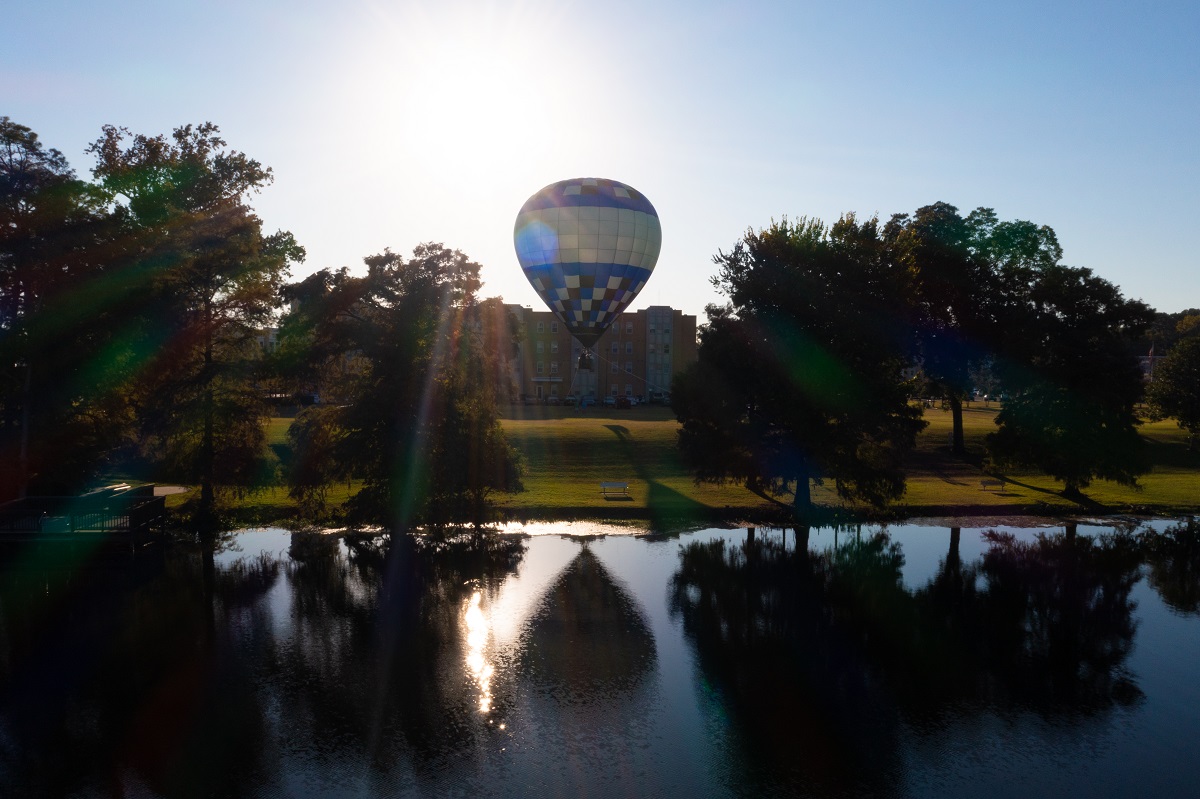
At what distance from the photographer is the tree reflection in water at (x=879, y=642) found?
15.9 m

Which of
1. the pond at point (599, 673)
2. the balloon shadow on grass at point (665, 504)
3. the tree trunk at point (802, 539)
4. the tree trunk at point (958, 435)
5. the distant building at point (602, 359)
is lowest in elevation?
the pond at point (599, 673)

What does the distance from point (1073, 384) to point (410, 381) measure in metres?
34.2

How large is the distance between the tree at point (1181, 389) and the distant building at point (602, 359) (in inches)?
1925

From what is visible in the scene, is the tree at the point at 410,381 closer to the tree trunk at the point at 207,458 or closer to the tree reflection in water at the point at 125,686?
the tree trunk at the point at 207,458

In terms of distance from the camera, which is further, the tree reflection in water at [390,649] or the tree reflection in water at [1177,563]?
the tree reflection in water at [1177,563]

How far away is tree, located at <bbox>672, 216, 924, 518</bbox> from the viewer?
1396 inches

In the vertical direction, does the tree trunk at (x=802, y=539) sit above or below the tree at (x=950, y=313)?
below

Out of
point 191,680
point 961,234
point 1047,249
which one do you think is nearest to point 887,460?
point 191,680

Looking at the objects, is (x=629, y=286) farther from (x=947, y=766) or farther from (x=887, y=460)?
(x=947, y=766)

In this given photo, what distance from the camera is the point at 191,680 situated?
1842 centimetres

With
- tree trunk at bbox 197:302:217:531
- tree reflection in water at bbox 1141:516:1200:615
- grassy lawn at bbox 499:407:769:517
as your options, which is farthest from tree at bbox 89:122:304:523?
tree reflection in water at bbox 1141:516:1200:615

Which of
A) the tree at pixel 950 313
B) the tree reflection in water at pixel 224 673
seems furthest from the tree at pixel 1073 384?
the tree reflection in water at pixel 224 673

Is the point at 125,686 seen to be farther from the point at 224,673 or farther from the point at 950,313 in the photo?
the point at 950,313

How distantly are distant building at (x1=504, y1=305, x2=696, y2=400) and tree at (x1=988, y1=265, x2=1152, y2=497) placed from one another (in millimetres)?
53704
